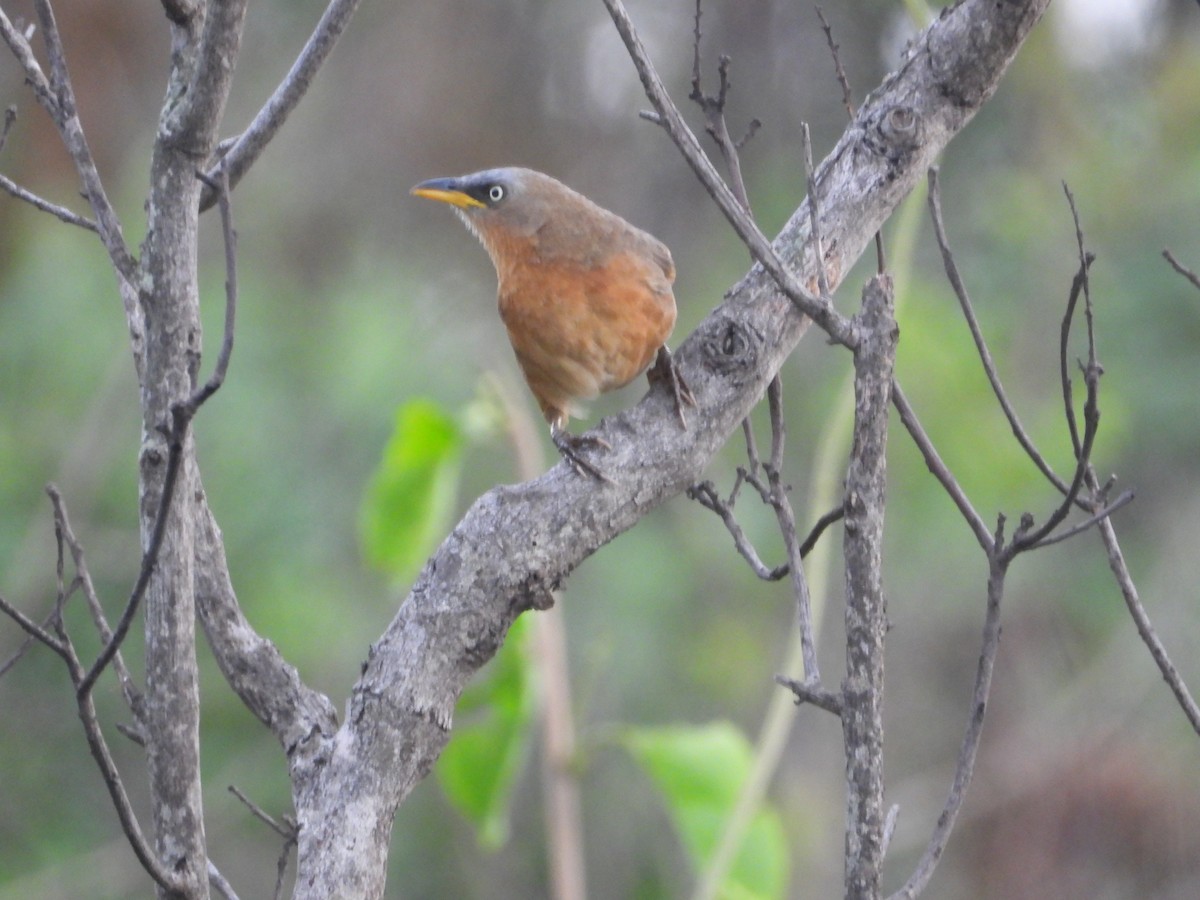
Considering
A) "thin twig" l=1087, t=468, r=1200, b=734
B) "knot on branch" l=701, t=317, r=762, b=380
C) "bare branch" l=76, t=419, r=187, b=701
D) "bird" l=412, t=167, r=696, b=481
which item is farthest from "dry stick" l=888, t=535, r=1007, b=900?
"bare branch" l=76, t=419, r=187, b=701

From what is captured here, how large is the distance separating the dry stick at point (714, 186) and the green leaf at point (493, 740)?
181 cm

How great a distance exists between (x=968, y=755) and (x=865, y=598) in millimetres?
282

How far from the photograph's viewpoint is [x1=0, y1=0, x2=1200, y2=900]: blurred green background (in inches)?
254

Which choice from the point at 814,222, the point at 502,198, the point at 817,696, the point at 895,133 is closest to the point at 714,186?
the point at 814,222

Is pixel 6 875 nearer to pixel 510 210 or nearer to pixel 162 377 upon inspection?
pixel 510 210

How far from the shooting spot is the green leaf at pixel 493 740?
3463 millimetres

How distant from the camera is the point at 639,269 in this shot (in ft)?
9.49

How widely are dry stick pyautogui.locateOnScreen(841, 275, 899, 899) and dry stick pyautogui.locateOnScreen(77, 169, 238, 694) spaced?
2.66 ft

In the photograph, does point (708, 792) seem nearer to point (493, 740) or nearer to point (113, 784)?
point (493, 740)

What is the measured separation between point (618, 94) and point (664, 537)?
132 inches

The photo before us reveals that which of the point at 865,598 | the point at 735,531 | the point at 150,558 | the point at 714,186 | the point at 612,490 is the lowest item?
the point at 150,558

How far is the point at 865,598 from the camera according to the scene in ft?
5.75

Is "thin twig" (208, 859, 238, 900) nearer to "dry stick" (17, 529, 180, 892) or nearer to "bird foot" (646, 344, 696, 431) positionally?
"dry stick" (17, 529, 180, 892)

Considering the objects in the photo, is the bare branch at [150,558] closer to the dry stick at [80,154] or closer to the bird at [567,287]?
the dry stick at [80,154]
